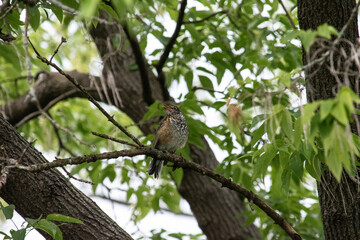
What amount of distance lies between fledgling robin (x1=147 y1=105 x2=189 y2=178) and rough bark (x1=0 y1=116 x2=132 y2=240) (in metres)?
1.76

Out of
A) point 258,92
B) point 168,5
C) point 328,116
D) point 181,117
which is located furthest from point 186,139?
point 328,116

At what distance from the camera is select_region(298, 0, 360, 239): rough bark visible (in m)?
3.06

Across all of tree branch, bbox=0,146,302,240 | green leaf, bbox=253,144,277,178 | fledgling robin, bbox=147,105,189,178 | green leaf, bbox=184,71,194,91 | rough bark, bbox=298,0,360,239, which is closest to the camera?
tree branch, bbox=0,146,302,240

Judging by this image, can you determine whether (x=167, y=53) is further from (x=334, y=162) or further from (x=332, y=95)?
(x=334, y=162)

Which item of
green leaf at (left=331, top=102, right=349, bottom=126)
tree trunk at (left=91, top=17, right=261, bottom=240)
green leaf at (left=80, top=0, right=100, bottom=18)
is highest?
tree trunk at (left=91, top=17, right=261, bottom=240)

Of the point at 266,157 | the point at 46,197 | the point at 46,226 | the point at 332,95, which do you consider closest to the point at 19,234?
the point at 46,226

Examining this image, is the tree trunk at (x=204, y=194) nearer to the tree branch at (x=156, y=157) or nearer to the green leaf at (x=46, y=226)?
the tree branch at (x=156, y=157)

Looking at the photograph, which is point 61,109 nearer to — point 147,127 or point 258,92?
point 147,127

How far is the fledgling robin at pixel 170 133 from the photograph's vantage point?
4969mm

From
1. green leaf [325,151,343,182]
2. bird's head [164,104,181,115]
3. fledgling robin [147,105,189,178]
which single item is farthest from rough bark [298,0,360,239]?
bird's head [164,104,181,115]

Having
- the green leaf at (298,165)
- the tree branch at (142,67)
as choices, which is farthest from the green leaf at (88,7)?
the tree branch at (142,67)

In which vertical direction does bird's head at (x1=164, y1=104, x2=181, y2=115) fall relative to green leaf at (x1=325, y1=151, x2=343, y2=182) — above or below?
above

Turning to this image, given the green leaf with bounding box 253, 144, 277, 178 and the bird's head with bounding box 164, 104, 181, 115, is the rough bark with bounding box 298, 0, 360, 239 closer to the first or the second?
the green leaf with bounding box 253, 144, 277, 178

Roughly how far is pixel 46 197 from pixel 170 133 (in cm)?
209
